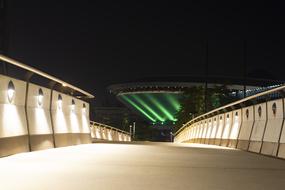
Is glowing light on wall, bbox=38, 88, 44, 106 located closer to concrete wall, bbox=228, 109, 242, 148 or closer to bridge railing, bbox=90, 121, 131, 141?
concrete wall, bbox=228, 109, 242, 148

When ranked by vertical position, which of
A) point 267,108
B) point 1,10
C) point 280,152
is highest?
point 1,10

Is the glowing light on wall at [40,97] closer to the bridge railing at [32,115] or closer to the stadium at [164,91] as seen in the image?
the bridge railing at [32,115]

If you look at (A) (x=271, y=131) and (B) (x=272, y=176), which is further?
(A) (x=271, y=131)

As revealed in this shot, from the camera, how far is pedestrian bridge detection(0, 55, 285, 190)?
7.53 meters

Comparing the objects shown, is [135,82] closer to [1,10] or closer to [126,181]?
[1,10]

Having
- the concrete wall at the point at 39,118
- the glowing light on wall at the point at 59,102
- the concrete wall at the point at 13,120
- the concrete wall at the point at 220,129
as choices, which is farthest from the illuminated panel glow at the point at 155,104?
the concrete wall at the point at 13,120

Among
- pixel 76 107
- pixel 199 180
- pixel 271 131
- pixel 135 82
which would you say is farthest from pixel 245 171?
pixel 135 82

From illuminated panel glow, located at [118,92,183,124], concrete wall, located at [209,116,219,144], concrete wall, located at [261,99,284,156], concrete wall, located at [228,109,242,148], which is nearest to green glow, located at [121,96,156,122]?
illuminated panel glow, located at [118,92,183,124]

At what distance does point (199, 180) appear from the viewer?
7.90m

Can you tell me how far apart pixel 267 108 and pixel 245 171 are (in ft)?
23.0

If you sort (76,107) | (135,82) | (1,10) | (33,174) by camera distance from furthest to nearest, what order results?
(135,82) < (1,10) < (76,107) < (33,174)

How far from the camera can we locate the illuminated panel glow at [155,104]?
567ft

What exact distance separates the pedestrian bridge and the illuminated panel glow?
147m

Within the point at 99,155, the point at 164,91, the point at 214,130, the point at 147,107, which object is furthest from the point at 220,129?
the point at 147,107
